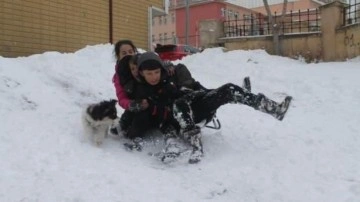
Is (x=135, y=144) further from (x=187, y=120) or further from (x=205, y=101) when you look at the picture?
(x=205, y=101)

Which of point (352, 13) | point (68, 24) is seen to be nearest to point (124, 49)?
point (68, 24)

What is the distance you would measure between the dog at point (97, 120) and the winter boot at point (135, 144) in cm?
31

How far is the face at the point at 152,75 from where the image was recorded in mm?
5027

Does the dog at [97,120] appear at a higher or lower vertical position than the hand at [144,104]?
lower

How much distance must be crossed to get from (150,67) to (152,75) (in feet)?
0.32

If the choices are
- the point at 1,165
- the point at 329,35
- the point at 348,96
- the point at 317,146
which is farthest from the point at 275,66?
the point at 1,165

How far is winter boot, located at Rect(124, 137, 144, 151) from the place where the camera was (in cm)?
529

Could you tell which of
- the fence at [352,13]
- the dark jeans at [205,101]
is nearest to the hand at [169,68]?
the dark jeans at [205,101]

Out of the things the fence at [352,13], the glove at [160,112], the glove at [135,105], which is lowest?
the glove at [160,112]

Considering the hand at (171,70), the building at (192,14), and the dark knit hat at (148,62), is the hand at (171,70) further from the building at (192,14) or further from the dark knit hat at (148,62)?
the building at (192,14)

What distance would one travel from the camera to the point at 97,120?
517 centimetres

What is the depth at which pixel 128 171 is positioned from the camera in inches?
177

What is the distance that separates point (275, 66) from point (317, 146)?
670 centimetres

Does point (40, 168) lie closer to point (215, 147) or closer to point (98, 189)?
point (98, 189)
